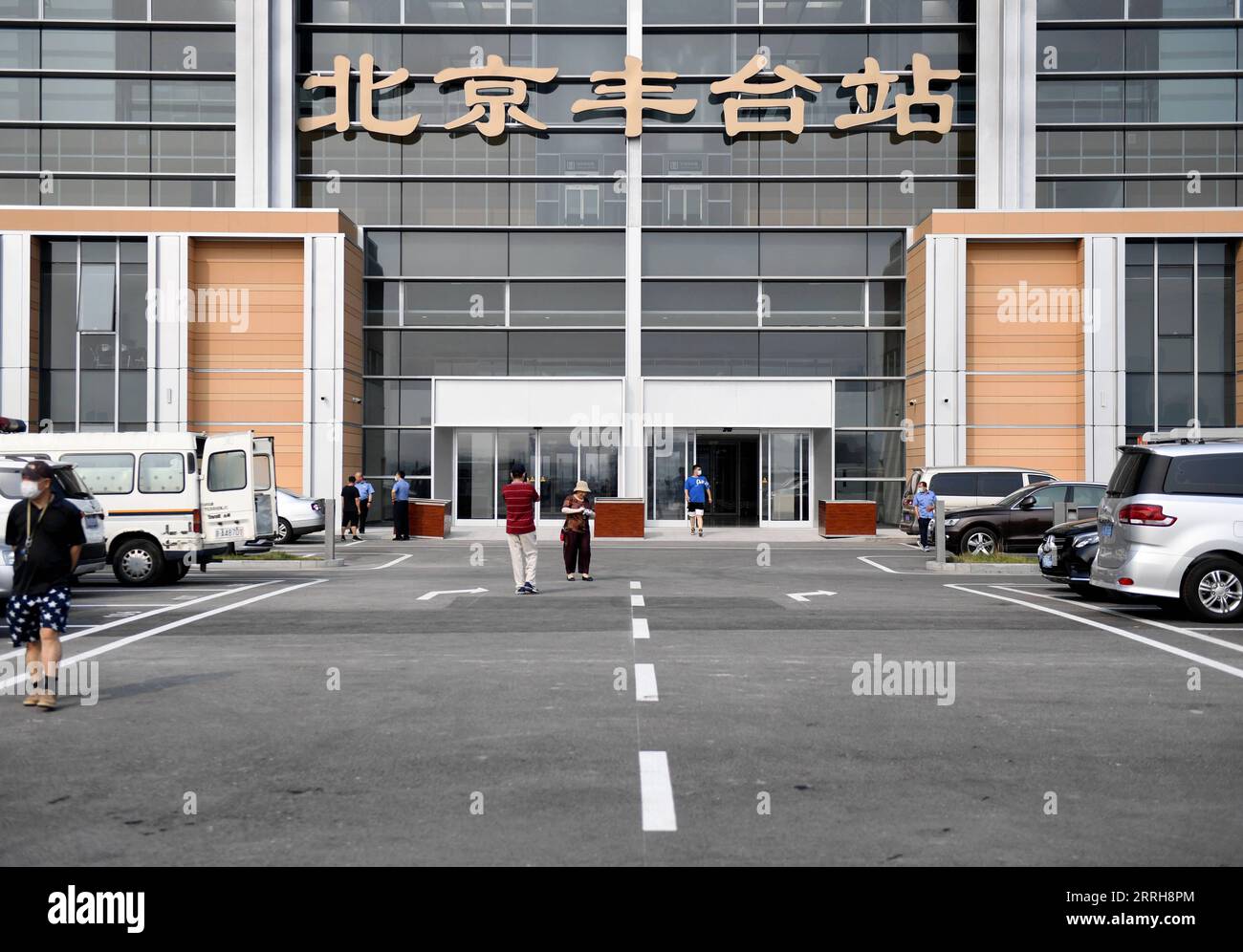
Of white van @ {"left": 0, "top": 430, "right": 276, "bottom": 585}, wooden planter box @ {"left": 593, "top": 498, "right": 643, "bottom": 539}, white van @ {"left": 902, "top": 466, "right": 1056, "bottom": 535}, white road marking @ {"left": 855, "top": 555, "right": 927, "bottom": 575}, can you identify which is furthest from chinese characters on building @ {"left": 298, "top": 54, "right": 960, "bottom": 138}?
white van @ {"left": 0, "top": 430, "right": 276, "bottom": 585}

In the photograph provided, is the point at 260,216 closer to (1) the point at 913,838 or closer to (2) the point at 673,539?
(2) the point at 673,539

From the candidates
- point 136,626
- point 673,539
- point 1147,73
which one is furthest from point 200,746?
point 1147,73

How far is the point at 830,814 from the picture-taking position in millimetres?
5480

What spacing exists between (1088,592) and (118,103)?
34.8 metres

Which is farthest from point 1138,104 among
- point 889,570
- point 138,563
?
point 138,563

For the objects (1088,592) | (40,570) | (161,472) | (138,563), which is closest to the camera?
(40,570)

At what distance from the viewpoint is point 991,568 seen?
70.1 ft

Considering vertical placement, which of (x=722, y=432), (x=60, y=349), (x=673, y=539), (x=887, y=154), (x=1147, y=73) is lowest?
(x=673, y=539)

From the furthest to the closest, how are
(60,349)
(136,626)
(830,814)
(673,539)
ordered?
(60,349) → (673,539) → (136,626) → (830,814)

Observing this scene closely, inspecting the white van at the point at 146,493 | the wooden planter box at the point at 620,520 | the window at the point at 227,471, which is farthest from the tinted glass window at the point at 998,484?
the white van at the point at 146,493

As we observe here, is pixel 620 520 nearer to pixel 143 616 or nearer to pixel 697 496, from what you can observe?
pixel 697 496

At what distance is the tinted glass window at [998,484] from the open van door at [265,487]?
16.3 meters

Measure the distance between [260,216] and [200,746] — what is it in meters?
31.8

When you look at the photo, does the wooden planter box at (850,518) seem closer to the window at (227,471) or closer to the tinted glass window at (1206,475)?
the window at (227,471)
